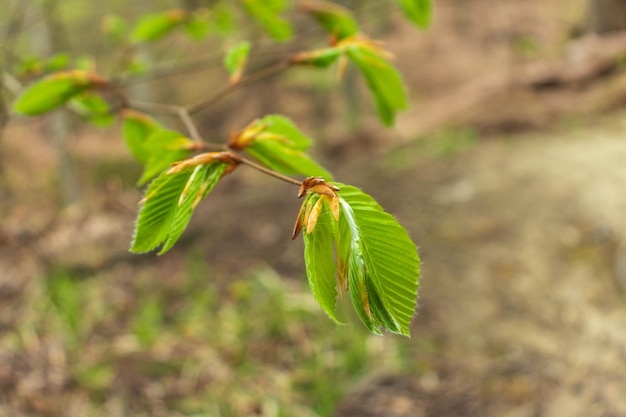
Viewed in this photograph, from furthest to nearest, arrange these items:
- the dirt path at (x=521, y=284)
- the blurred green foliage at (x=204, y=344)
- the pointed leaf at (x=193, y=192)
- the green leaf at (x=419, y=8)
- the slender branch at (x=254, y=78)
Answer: the blurred green foliage at (x=204, y=344), the dirt path at (x=521, y=284), the green leaf at (x=419, y=8), the slender branch at (x=254, y=78), the pointed leaf at (x=193, y=192)

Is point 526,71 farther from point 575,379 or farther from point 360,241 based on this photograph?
point 360,241

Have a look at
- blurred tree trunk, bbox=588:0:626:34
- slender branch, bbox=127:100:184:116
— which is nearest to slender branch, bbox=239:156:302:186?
slender branch, bbox=127:100:184:116

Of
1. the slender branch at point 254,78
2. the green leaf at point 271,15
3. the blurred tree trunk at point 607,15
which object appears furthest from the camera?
the blurred tree trunk at point 607,15

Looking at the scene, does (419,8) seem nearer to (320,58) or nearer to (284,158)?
(320,58)

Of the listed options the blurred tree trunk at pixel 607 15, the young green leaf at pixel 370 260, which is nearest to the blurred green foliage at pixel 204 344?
the young green leaf at pixel 370 260

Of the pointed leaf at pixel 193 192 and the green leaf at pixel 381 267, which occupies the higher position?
the pointed leaf at pixel 193 192

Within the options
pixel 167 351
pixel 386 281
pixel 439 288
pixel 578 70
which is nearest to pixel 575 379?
pixel 439 288

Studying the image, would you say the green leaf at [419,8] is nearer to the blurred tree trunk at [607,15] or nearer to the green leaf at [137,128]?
the green leaf at [137,128]
